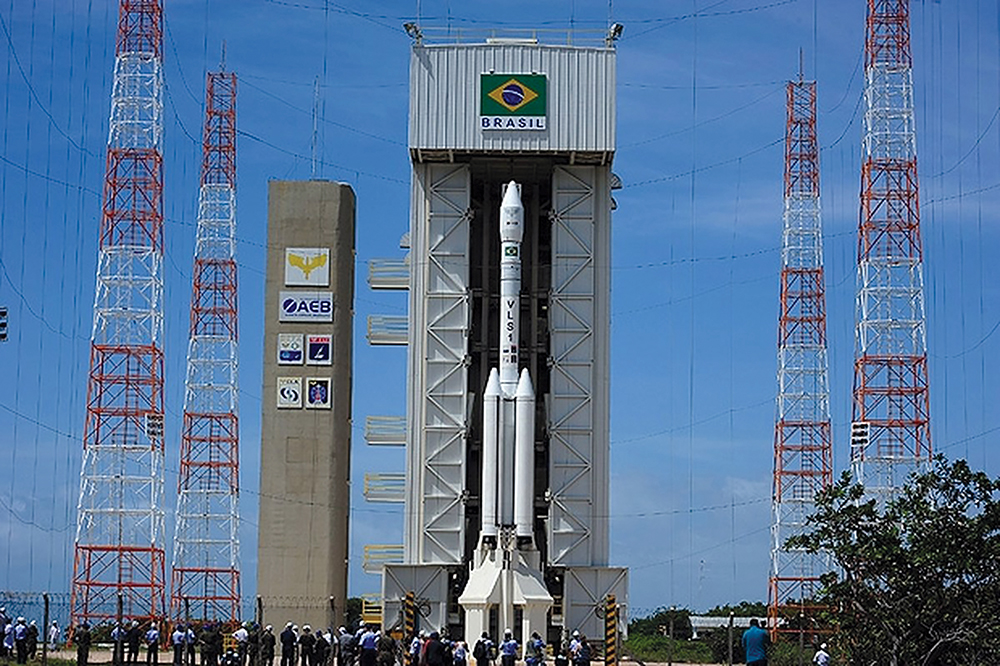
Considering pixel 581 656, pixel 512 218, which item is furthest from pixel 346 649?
pixel 512 218

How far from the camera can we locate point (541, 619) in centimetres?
5078

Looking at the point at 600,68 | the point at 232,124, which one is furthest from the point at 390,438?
the point at 232,124

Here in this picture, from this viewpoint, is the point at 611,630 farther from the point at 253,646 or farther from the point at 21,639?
the point at 21,639

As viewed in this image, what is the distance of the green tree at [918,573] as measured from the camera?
25.4 metres

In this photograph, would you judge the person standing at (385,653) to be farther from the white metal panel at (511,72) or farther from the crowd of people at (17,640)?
the white metal panel at (511,72)

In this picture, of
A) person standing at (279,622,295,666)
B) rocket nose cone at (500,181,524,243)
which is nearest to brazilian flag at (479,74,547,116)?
rocket nose cone at (500,181,524,243)

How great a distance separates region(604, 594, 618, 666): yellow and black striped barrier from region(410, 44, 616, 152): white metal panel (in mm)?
14939

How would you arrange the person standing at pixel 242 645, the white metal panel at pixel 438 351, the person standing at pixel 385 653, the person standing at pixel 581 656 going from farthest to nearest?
the white metal panel at pixel 438 351
the person standing at pixel 242 645
the person standing at pixel 581 656
the person standing at pixel 385 653

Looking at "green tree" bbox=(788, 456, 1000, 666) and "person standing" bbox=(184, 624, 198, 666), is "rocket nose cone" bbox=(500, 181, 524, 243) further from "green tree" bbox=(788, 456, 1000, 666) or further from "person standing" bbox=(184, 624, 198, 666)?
"green tree" bbox=(788, 456, 1000, 666)

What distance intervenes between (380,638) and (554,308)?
64.6 feet

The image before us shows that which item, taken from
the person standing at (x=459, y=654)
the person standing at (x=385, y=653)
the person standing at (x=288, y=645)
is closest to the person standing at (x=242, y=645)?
the person standing at (x=288, y=645)

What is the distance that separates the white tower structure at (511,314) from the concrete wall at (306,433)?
25.5ft

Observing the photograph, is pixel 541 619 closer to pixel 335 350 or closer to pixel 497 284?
pixel 497 284

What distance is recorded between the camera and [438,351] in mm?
55625
